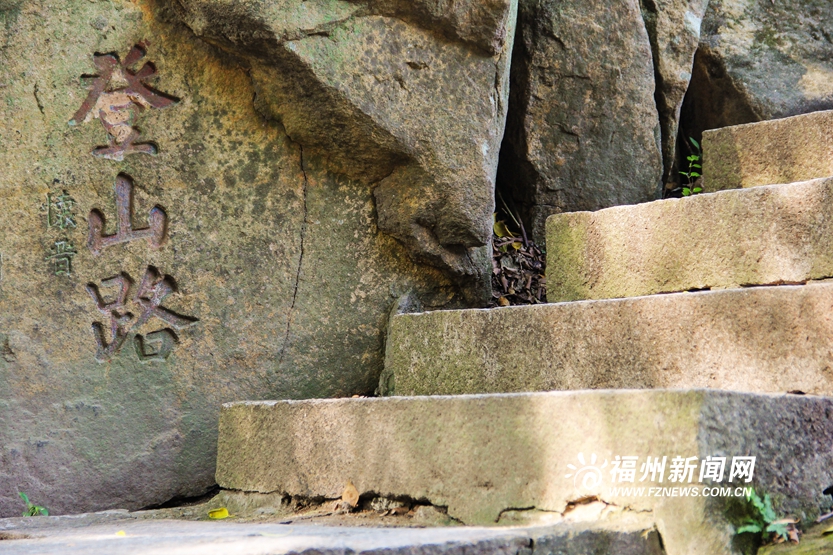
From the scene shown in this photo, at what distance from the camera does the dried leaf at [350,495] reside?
2.18 metres

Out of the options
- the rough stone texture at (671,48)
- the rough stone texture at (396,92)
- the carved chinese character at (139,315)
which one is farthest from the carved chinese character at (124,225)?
the rough stone texture at (671,48)

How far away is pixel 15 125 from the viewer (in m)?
2.92

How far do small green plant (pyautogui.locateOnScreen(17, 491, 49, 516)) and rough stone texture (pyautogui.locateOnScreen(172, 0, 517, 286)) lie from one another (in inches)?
60.2

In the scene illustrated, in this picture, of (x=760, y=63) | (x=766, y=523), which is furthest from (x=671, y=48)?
(x=766, y=523)

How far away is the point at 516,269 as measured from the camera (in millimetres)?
3953

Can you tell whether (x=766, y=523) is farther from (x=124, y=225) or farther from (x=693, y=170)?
(x=693, y=170)

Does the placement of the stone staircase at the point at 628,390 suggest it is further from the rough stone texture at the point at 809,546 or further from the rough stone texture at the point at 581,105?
the rough stone texture at the point at 581,105

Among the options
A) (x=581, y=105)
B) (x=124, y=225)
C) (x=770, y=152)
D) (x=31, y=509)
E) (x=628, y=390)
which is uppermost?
(x=581, y=105)

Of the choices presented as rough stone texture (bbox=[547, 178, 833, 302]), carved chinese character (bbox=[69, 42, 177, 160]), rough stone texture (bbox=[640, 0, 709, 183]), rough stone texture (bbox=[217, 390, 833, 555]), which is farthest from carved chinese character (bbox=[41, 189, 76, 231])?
rough stone texture (bbox=[640, 0, 709, 183])

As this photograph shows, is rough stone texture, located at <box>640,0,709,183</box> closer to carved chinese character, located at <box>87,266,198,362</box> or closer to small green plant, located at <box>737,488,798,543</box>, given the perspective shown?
carved chinese character, located at <box>87,266,198,362</box>

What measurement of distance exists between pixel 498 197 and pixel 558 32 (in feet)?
2.71

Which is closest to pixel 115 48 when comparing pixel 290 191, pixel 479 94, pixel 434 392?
pixel 290 191

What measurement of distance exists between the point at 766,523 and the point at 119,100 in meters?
2.50

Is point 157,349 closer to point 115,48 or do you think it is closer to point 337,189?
point 337,189
